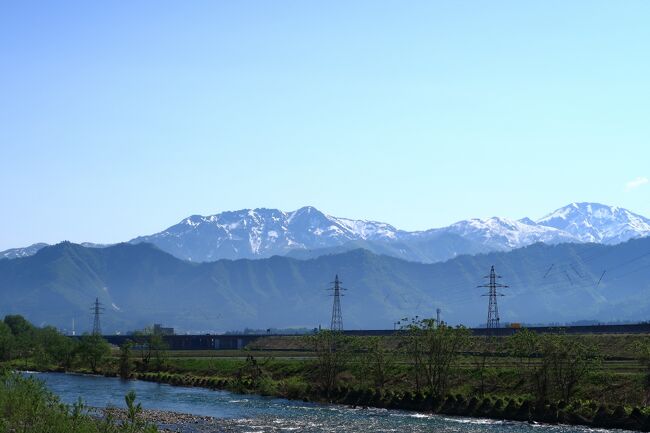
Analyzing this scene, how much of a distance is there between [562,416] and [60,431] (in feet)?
201

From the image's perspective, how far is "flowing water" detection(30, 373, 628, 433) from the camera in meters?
99.3

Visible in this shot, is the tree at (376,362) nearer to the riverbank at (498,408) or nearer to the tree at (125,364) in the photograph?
the riverbank at (498,408)

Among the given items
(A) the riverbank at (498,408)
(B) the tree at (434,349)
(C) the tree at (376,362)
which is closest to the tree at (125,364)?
(A) the riverbank at (498,408)

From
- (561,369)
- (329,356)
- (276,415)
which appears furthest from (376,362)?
(561,369)

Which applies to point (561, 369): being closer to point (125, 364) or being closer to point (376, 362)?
point (376, 362)

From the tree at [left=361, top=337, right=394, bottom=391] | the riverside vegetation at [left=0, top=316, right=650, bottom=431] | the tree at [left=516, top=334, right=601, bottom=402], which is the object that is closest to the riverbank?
the riverside vegetation at [left=0, top=316, right=650, bottom=431]

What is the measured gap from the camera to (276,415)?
113m

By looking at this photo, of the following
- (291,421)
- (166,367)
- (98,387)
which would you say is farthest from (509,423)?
(166,367)

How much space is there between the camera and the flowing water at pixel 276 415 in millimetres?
99312

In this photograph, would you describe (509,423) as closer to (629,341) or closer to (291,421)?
(291,421)

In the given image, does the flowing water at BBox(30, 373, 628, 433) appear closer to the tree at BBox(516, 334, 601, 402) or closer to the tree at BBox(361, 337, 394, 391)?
the tree at BBox(516, 334, 601, 402)

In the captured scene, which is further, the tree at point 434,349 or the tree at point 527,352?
the tree at point 434,349

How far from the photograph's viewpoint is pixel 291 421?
10625 centimetres

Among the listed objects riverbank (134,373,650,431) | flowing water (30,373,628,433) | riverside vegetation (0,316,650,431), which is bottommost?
flowing water (30,373,628,433)
